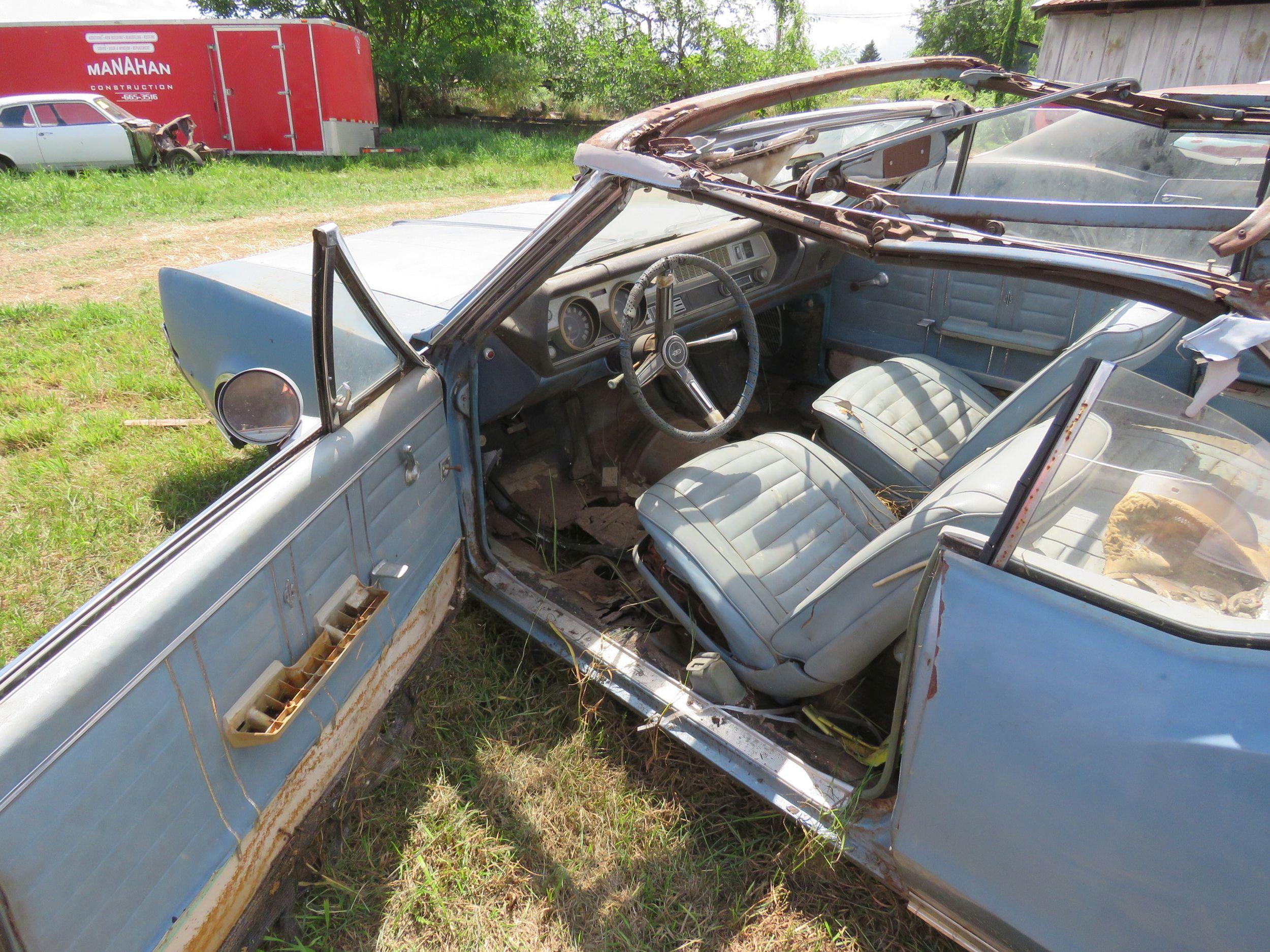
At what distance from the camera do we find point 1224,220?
74.8 inches

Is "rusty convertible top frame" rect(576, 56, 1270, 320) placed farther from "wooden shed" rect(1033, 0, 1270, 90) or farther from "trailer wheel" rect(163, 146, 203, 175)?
"trailer wheel" rect(163, 146, 203, 175)

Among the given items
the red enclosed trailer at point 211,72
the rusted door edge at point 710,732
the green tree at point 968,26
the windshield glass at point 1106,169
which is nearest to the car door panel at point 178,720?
the rusted door edge at point 710,732

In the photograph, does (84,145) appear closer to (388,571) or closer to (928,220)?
(388,571)

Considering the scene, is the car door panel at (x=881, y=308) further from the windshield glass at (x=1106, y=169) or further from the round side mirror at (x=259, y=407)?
the round side mirror at (x=259, y=407)

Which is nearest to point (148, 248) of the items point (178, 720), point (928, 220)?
point (178, 720)

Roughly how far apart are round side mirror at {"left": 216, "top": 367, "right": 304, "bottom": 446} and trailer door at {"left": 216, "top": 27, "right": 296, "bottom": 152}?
13994 mm

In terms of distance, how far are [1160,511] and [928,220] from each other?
67 cm

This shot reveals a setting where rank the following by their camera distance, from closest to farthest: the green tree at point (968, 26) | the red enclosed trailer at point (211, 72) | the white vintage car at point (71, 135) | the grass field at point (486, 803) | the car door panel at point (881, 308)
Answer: the grass field at point (486, 803) < the car door panel at point (881, 308) < the white vintage car at point (71, 135) < the red enclosed trailer at point (211, 72) < the green tree at point (968, 26)

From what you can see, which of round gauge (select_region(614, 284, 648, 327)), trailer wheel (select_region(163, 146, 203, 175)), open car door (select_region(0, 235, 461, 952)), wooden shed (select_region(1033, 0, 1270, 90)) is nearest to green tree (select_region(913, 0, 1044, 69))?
wooden shed (select_region(1033, 0, 1270, 90))

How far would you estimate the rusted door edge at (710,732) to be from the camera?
1.73 meters

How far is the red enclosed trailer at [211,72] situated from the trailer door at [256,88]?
1cm

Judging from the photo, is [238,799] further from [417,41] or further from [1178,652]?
[417,41]

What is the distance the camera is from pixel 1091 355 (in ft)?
7.48

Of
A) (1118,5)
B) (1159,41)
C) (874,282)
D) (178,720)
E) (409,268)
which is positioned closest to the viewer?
(178,720)
